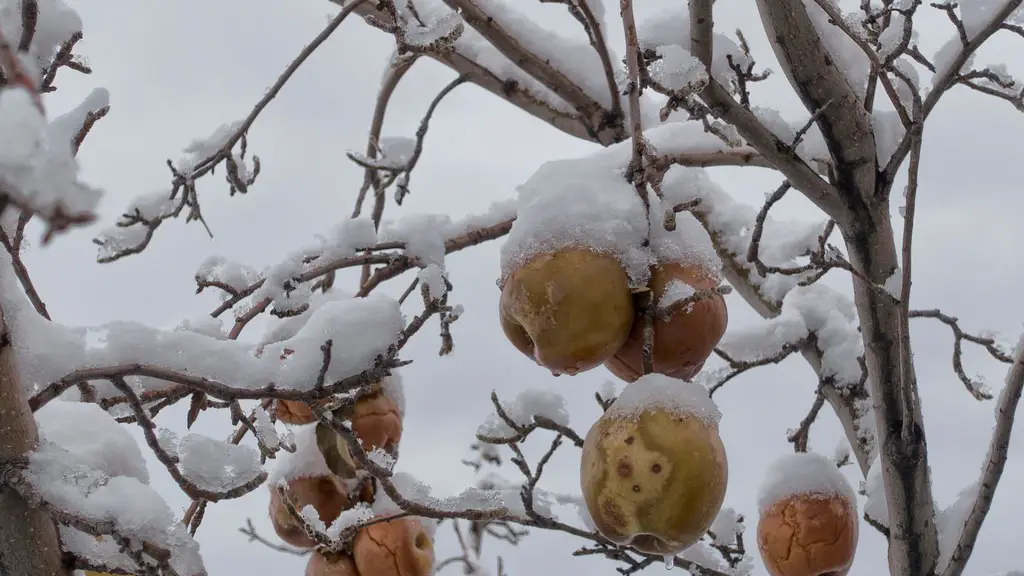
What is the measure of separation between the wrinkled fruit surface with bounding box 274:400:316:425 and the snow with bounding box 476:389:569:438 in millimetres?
450

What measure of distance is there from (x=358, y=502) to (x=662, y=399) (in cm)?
113

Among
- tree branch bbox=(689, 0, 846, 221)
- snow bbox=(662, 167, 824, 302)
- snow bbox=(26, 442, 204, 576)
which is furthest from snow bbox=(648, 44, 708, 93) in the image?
snow bbox=(662, 167, 824, 302)

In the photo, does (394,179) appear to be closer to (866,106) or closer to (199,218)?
(199,218)

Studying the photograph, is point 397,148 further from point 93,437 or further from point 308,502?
point 93,437

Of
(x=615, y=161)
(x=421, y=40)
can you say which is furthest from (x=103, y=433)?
(x=615, y=161)

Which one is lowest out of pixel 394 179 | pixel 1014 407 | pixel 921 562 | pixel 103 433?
pixel 103 433

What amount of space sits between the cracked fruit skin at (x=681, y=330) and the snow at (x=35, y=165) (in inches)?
37.2

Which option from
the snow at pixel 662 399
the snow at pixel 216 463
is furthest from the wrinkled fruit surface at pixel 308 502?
the snow at pixel 662 399

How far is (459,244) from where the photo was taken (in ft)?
6.93

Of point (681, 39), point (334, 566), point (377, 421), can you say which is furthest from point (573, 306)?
point (334, 566)

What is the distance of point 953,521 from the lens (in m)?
1.75

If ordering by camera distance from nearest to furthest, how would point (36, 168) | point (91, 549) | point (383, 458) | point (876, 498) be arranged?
point (36, 168), point (91, 549), point (383, 458), point (876, 498)

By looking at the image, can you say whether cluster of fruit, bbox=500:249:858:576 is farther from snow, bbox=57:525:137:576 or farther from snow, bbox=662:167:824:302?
snow, bbox=662:167:824:302

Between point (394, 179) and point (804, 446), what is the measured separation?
58.4 inches
